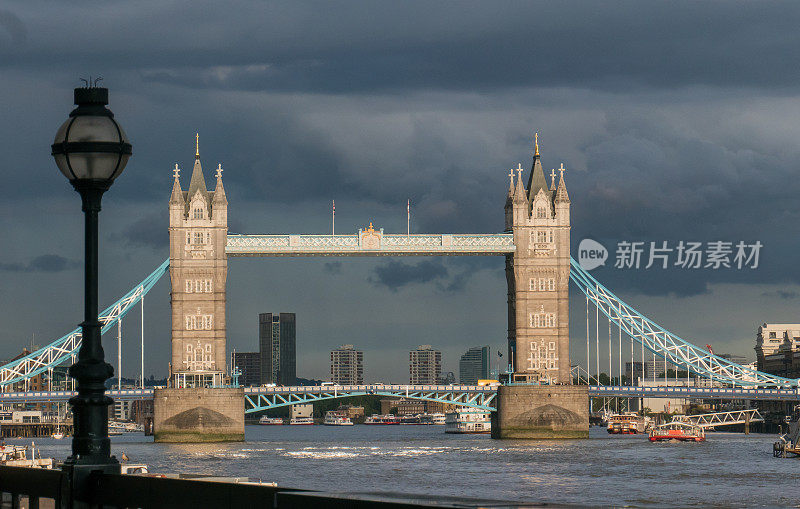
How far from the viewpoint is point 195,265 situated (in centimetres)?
9806

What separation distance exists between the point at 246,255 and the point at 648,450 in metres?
29.0

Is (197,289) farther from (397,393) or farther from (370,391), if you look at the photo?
(397,393)

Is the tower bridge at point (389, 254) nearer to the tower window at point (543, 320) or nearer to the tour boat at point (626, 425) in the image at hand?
the tower window at point (543, 320)

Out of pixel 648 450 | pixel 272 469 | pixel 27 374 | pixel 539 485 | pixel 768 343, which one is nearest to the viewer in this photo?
pixel 539 485

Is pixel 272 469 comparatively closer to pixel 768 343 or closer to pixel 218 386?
pixel 218 386

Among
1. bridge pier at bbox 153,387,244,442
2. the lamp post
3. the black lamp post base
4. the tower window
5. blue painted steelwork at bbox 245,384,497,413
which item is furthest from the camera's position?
the tower window

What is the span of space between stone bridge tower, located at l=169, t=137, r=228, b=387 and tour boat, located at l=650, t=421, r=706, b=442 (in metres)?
31.4

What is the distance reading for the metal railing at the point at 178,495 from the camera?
9555 mm

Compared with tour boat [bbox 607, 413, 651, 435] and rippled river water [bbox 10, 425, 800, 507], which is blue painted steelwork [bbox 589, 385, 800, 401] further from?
Result: tour boat [bbox 607, 413, 651, 435]

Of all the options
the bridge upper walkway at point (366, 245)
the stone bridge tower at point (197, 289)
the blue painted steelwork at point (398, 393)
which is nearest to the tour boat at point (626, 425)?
the blue painted steelwork at point (398, 393)

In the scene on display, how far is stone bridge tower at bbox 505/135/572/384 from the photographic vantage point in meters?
100

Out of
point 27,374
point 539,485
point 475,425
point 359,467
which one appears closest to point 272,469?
point 359,467

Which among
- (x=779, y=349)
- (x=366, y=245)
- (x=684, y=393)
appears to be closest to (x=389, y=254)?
(x=366, y=245)

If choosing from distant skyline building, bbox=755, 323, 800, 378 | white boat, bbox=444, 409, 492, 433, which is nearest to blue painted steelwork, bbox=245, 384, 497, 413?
white boat, bbox=444, 409, 492, 433
